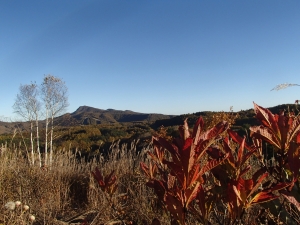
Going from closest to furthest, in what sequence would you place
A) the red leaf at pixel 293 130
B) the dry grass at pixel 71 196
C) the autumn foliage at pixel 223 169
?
the autumn foliage at pixel 223 169, the red leaf at pixel 293 130, the dry grass at pixel 71 196

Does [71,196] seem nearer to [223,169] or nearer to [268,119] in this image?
[223,169]

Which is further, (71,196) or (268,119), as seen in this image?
(71,196)

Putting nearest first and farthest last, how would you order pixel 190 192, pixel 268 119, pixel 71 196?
pixel 190 192 → pixel 268 119 → pixel 71 196

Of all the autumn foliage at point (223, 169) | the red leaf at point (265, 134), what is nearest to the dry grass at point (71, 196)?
Answer: the autumn foliage at point (223, 169)

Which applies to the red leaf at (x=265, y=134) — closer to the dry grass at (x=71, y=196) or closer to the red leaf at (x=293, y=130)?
the red leaf at (x=293, y=130)

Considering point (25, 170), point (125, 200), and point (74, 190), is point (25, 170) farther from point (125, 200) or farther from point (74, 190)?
point (125, 200)

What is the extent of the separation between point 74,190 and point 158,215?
252 cm

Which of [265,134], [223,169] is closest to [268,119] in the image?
[265,134]

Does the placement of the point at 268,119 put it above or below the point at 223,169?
above

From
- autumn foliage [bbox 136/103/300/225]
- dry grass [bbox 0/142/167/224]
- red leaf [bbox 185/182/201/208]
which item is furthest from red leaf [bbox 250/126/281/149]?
dry grass [bbox 0/142/167/224]

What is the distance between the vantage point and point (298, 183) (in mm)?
1021

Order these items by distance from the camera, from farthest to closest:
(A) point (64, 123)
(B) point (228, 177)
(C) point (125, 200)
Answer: (A) point (64, 123) → (C) point (125, 200) → (B) point (228, 177)

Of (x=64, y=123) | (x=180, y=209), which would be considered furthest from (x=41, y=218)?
(x=64, y=123)

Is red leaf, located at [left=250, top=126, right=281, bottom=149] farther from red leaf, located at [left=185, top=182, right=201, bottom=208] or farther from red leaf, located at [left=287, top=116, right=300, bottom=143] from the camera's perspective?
red leaf, located at [left=185, top=182, right=201, bottom=208]
